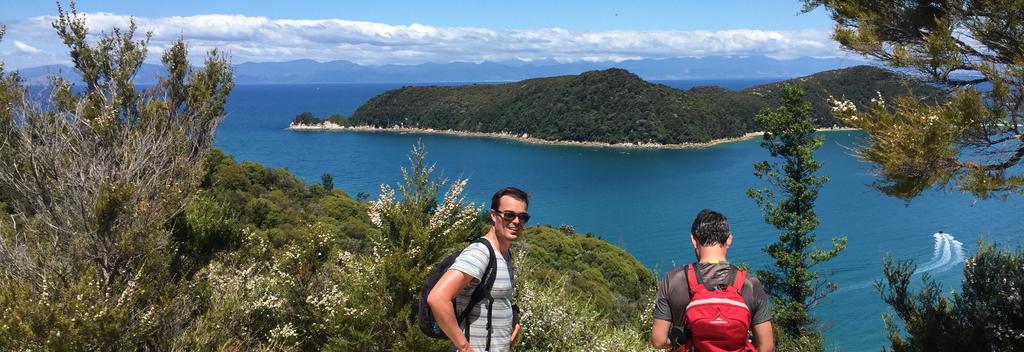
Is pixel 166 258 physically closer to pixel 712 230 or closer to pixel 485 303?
pixel 485 303

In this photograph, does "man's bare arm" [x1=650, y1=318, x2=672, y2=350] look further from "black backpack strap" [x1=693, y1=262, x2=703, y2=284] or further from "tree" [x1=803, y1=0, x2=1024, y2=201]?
"tree" [x1=803, y1=0, x2=1024, y2=201]

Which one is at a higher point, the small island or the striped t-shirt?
the striped t-shirt

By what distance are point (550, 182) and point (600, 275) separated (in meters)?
40.9

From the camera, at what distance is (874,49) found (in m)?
5.69

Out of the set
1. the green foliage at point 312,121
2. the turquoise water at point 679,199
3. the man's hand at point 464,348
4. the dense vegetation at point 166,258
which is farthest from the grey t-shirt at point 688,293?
the green foliage at point 312,121

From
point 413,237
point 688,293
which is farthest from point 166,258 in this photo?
point 688,293

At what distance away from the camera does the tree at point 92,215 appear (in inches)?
152

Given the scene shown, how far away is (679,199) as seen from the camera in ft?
193

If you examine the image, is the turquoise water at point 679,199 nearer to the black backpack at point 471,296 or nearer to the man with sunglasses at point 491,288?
the man with sunglasses at point 491,288

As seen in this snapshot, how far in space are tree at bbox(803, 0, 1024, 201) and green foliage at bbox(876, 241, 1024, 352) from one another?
1.07 meters

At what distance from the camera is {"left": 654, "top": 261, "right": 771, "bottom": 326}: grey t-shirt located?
2.35 metres

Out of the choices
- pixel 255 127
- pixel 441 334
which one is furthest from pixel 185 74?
pixel 255 127

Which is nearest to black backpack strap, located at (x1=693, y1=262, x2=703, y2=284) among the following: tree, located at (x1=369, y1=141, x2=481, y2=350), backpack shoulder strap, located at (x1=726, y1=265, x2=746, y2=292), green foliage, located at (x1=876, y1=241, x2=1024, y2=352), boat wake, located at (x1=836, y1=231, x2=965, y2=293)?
backpack shoulder strap, located at (x1=726, y1=265, x2=746, y2=292)

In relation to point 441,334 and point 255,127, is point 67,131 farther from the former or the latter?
point 255,127
